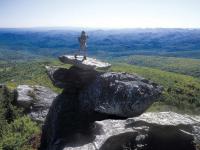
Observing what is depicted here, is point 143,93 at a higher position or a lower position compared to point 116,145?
higher

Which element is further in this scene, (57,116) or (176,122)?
(57,116)

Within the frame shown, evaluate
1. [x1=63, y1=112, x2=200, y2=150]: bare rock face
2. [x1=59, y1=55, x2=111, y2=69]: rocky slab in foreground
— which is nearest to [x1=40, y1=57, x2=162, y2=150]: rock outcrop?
[x1=59, y1=55, x2=111, y2=69]: rocky slab in foreground

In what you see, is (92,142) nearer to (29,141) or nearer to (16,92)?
(29,141)

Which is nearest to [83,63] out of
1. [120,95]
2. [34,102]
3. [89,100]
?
[89,100]

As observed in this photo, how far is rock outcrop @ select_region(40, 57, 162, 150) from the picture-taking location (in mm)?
28719

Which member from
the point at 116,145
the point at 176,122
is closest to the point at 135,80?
the point at 176,122

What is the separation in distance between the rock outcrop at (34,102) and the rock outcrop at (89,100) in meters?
8.76

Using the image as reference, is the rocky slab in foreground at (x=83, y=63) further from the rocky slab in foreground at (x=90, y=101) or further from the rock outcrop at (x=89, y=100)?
the rocky slab in foreground at (x=90, y=101)

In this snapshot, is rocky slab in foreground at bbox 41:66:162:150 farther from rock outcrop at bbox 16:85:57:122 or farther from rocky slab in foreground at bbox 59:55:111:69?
rock outcrop at bbox 16:85:57:122

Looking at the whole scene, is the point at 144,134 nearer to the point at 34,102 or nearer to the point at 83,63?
the point at 83,63

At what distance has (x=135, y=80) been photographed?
100 ft

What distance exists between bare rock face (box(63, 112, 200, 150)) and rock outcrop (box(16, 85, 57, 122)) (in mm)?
16744

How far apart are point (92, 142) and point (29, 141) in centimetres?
1101

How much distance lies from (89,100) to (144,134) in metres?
7.63
